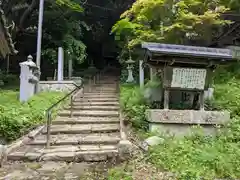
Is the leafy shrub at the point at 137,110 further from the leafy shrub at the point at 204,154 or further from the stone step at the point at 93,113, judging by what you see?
the leafy shrub at the point at 204,154

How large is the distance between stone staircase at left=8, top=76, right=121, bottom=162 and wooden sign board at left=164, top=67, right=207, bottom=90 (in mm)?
2039

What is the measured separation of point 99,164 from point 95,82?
11.5m

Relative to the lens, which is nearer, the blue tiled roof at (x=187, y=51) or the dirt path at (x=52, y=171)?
the dirt path at (x=52, y=171)

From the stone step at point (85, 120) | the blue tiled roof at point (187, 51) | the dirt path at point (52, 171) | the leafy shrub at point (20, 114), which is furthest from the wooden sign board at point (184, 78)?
the leafy shrub at point (20, 114)

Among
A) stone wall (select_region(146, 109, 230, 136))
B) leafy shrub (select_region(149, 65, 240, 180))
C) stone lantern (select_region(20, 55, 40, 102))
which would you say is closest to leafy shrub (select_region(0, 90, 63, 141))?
stone lantern (select_region(20, 55, 40, 102))

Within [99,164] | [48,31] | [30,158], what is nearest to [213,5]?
[99,164]

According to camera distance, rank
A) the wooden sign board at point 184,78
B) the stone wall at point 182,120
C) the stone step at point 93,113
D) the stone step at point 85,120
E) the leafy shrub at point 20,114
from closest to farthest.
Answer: the stone wall at point 182,120
the wooden sign board at point 184,78
the leafy shrub at point 20,114
the stone step at point 85,120
the stone step at point 93,113

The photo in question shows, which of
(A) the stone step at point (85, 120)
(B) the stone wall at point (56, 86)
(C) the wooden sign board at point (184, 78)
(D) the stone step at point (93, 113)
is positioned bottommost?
(A) the stone step at point (85, 120)

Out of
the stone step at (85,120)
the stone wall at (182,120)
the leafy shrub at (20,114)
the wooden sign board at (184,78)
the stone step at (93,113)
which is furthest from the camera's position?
the stone step at (93,113)

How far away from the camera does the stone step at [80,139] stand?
7.39 metres

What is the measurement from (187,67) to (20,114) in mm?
5312

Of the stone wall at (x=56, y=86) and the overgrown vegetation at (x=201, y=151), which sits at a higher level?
the stone wall at (x=56, y=86)

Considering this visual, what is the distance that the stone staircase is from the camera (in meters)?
6.48

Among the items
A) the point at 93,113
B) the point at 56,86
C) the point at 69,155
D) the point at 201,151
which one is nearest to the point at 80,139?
the point at 69,155
